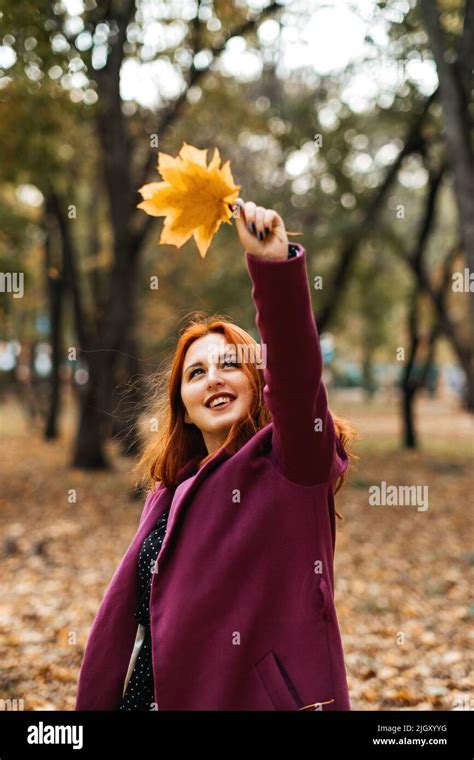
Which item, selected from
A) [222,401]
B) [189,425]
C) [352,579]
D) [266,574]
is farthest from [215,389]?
[352,579]

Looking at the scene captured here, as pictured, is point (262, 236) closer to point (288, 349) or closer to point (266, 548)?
point (288, 349)

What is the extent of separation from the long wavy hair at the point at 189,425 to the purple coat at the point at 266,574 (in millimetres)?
137

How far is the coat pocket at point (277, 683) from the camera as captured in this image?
1897mm

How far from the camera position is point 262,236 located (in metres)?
1.78

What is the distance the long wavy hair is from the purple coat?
0.45 ft

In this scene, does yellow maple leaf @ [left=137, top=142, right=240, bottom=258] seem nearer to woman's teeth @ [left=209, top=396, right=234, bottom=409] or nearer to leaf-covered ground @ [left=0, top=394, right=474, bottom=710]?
woman's teeth @ [left=209, top=396, right=234, bottom=409]

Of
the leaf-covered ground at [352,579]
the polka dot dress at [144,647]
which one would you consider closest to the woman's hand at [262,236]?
the polka dot dress at [144,647]

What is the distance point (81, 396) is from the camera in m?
16.2

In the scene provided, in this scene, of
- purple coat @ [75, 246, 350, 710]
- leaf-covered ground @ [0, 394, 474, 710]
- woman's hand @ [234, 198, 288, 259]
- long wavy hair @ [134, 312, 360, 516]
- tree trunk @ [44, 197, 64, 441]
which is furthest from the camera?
tree trunk @ [44, 197, 64, 441]

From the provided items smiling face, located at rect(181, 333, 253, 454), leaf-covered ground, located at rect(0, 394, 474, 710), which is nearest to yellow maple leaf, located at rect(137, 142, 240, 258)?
smiling face, located at rect(181, 333, 253, 454)

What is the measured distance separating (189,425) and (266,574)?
2.05 ft

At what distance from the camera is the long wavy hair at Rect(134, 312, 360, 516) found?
7.08 ft
